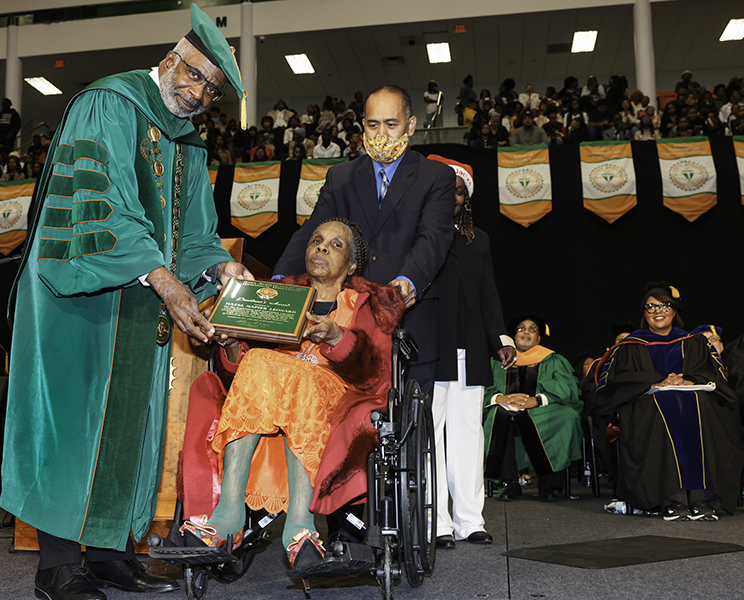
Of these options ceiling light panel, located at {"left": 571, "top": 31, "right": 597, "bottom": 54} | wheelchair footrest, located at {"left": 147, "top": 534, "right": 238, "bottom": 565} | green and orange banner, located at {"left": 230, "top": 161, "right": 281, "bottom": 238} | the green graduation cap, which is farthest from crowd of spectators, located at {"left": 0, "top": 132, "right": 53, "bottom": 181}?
wheelchair footrest, located at {"left": 147, "top": 534, "right": 238, "bottom": 565}

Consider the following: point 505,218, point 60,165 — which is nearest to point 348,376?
point 60,165

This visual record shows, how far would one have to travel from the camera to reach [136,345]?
2.08 m

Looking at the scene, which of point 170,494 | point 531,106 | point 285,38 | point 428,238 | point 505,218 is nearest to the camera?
point 428,238

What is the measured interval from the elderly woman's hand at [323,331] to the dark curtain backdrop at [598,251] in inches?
256

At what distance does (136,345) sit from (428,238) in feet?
3.27

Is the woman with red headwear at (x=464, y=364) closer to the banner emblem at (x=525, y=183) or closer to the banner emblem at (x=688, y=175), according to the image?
the banner emblem at (x=525, y=183)

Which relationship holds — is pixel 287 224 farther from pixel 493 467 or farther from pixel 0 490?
pixel 0 490

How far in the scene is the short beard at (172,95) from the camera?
6.98ft

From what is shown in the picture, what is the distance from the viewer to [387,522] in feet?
5.95

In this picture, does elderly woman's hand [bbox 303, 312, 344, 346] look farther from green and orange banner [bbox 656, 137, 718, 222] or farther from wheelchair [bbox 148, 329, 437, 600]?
green and orange banner [bbox 656, 137, 718, 222]

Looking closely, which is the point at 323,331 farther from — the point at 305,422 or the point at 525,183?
the point at 525,183

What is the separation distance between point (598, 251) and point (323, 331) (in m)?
6.91

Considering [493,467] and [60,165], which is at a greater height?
[60,165]

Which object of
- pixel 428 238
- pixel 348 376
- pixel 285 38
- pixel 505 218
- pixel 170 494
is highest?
pixel 285 38
